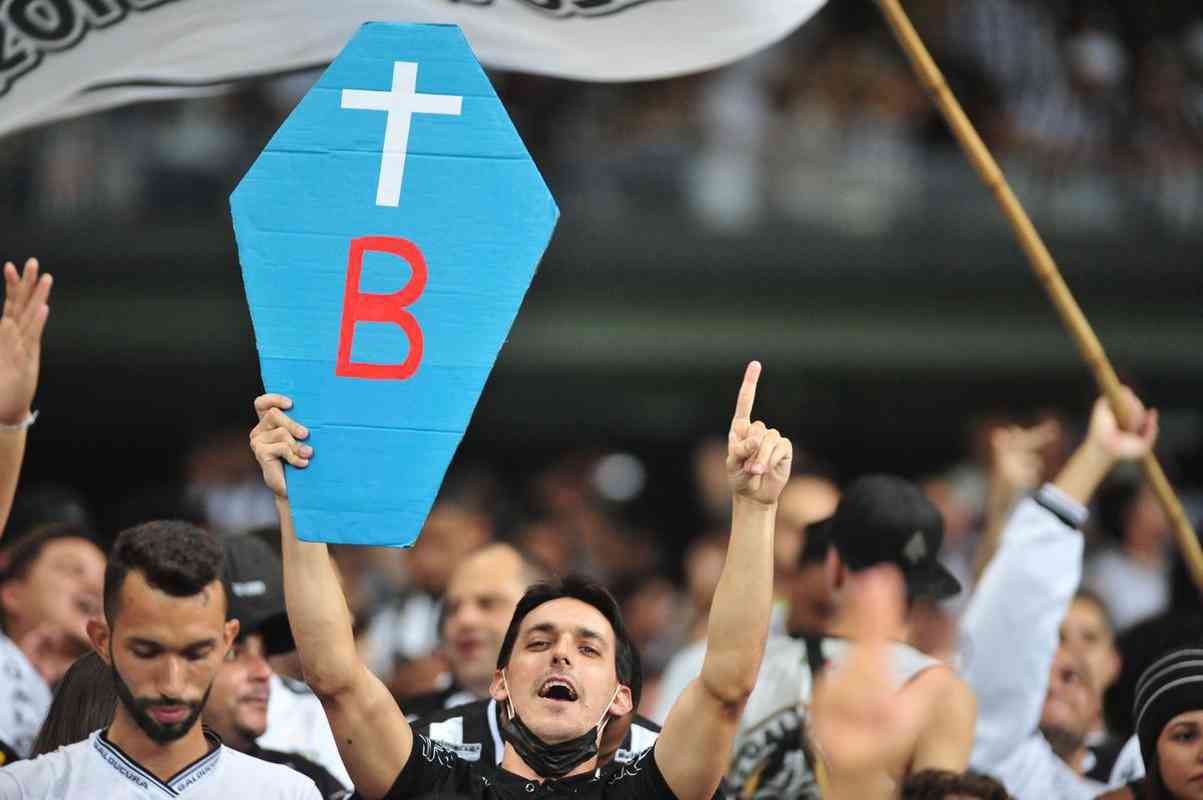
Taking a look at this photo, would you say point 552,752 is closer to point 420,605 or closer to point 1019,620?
point 1019,620

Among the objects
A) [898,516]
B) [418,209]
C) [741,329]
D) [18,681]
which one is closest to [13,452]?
[18,681]

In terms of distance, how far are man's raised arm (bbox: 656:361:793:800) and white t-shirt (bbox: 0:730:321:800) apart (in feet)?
2.62

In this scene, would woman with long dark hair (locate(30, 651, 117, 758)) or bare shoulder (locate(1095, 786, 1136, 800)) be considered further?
bare shoulder (locate(1095, 786, 1136, 800))

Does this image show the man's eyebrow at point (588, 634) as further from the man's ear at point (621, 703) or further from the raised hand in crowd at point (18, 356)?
the raised hand in crowd at point (18, 356)

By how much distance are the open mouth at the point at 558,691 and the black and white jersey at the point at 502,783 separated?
0.53 feet

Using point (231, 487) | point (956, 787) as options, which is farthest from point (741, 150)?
point (956, 787)

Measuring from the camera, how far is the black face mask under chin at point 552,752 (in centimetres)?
415

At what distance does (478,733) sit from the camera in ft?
16.1

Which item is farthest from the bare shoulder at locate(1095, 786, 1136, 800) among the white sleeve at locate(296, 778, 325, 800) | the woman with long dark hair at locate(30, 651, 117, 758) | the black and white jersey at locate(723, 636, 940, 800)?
the woman with long dark hair at locate(30, 651, 117, 758)

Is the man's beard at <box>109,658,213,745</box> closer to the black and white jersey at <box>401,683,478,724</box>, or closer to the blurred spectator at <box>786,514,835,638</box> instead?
the black and white jersey at <box>401,683,478,724</box>

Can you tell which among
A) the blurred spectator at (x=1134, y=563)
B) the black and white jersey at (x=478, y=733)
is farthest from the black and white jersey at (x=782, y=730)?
the blurred spectator at (x=1134, y=563)

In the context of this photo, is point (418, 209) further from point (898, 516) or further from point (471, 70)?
point (898, 516)

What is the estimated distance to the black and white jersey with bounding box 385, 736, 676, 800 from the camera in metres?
4.01

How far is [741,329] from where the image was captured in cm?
1588
